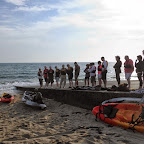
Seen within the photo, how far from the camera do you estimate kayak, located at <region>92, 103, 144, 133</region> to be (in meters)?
4.97

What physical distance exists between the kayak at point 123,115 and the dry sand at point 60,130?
0.56ft

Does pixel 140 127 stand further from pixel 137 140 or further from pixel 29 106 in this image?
pixel 29 106

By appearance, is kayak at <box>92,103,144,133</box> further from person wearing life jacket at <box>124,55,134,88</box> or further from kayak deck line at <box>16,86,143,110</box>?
person wearing life jacket at <box>124,55,134,88</box>

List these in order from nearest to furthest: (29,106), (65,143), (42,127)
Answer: (65,143), (42,127), (29,106)

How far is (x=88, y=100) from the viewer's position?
7762mm

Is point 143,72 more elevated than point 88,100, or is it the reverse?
point 143,72

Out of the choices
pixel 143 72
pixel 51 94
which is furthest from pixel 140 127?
pixel 51 94

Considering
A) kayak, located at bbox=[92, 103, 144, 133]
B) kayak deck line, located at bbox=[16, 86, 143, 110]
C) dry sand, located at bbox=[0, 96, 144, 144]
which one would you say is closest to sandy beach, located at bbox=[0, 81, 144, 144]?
dry sand, located at bbox=[0, 96, 144, 144]

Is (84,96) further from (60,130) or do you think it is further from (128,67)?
(60,130)

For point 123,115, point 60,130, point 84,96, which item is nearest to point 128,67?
point 84,96

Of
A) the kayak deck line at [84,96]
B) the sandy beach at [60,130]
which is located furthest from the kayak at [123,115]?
the kayak deck line at [84,96]

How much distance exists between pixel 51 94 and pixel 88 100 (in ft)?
10.7

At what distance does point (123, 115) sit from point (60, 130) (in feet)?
6.49

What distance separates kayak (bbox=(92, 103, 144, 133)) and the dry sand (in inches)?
6.7
